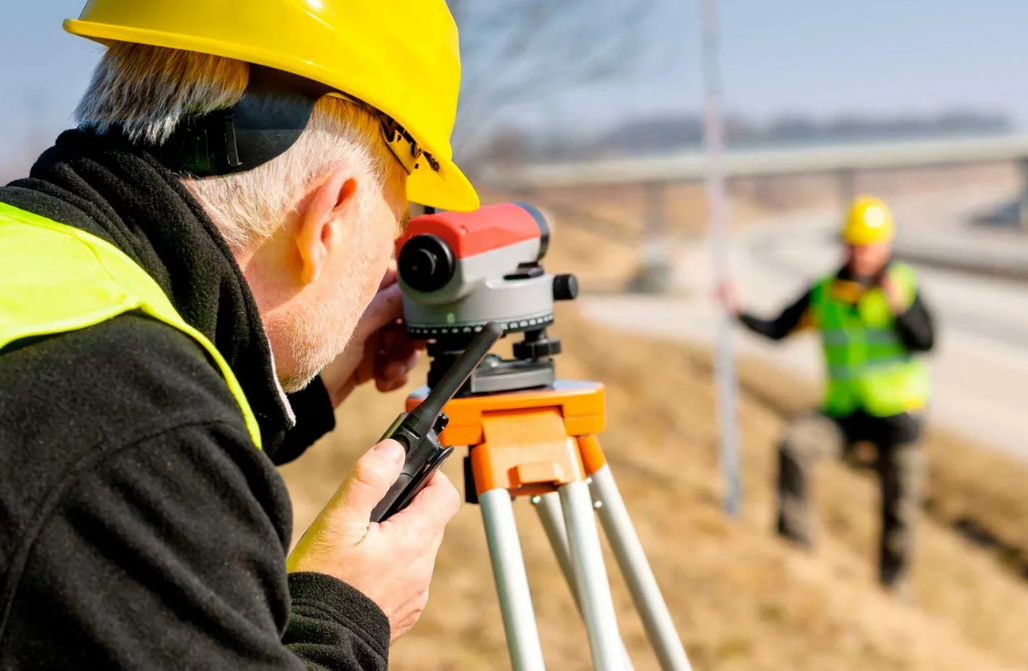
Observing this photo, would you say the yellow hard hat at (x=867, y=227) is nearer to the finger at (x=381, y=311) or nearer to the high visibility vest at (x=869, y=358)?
the high visibility vest at (x=869, y=358)

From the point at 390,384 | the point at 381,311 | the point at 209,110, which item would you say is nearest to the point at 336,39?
the point at 209,110

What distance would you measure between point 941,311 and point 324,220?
20013 millimetres

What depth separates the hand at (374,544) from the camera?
123cm

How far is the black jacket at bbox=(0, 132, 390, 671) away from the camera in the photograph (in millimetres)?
876

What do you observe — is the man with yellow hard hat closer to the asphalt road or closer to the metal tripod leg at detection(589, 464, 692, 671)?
the metal tripod leg at detection(589, 464, 692, 671)

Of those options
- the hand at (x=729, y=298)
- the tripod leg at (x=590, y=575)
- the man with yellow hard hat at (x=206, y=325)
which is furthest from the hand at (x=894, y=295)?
the man with yellow hard hat at (x=206, y=325)

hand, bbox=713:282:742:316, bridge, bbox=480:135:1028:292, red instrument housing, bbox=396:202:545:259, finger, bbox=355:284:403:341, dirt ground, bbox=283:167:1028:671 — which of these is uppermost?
bridge, bbox=480:135:1028:292

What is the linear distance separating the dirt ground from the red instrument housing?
1998mm

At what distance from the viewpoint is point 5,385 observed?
2.97ft

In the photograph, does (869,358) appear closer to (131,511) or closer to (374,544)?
(374,544)

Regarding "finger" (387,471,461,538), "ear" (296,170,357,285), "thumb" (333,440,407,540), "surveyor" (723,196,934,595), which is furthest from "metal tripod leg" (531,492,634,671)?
"surveyor" (723,196,934,595)

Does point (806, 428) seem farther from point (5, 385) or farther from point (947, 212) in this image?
point (947, 212)

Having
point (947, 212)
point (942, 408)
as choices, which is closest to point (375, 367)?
point (942, 408)

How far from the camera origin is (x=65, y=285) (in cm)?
95
